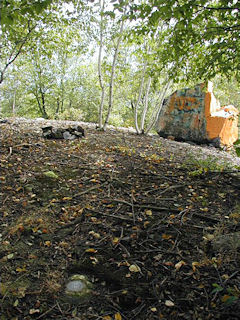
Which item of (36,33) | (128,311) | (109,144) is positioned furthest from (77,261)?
(36,33)

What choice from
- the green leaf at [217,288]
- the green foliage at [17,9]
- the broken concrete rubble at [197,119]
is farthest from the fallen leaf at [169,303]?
the broken concrete rubble at [197,119]

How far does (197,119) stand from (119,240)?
823cm

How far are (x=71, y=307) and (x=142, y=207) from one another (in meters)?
1.67

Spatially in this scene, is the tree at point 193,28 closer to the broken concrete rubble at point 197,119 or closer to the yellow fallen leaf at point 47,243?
the yellow fallen leaf at point 47,243

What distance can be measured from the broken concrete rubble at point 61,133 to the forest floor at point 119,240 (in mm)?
1911

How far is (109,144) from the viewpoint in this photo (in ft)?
22.5

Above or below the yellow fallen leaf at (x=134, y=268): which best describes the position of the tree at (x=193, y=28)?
above

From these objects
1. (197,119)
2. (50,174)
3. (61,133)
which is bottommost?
(50,174)

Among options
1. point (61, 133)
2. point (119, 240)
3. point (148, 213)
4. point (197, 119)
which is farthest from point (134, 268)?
point (197, 119)

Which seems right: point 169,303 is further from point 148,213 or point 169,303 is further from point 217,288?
point 148,213

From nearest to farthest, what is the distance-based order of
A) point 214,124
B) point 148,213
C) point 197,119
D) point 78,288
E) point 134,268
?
point 78,288 < point 134,268 < point 148,213 < point 214,124 < point 197,119

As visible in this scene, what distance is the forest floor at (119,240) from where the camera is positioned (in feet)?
6.15

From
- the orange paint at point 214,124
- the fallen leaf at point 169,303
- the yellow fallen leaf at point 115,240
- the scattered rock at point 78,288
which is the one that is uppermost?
the orange paint at point 214,124

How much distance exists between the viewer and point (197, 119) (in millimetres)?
9648
